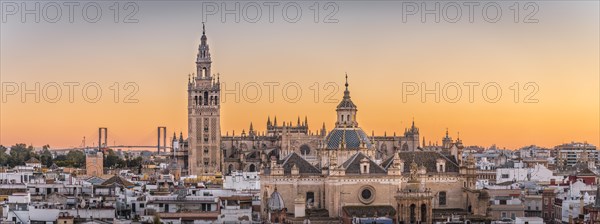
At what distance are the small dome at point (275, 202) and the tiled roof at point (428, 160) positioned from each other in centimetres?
575

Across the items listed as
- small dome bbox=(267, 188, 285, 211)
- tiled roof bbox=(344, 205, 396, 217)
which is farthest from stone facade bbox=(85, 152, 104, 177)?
tiled roof bbox=(344, 205, 396, 217)

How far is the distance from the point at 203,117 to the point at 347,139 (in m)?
48.5

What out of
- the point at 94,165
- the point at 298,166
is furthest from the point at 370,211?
the point at 94,165

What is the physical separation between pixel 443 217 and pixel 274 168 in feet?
23.0

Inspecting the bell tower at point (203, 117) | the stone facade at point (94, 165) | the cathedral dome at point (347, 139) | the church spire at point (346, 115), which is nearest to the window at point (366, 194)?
the cathedral dome at point (347, 139)

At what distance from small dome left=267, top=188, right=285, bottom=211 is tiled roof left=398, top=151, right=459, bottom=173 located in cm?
575

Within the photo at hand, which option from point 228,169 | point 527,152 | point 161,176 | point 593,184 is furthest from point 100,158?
point 527,152

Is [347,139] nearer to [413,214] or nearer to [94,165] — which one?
[413,214]

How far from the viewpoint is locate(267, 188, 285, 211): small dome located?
63.7 metres

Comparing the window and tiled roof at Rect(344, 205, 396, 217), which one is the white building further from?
tiled roof at Rect(344, 205, 396, 217)

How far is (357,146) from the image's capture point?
6794 cm

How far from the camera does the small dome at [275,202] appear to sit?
209 feet

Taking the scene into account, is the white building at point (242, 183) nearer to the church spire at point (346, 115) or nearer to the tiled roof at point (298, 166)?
the church spire at point (346, 115)

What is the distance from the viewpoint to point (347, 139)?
2687 inches
